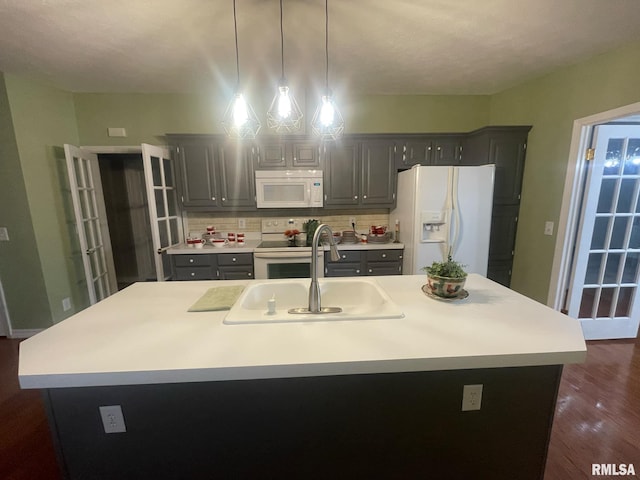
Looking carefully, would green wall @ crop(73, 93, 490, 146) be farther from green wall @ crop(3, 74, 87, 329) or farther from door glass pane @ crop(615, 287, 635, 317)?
door glass pane @ crop(615, 287, 635, 317)

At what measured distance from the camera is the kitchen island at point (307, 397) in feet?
2.94

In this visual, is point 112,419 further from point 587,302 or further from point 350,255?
point 587,302

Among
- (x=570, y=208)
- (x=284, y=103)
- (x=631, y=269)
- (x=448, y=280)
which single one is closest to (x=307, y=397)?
(x=448, y=280)

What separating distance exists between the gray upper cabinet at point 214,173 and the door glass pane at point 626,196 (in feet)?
11.4

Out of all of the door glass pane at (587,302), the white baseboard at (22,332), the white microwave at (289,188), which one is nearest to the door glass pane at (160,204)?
the white microwave at (289,188)

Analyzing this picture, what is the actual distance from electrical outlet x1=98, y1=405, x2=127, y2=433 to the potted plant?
140 cm

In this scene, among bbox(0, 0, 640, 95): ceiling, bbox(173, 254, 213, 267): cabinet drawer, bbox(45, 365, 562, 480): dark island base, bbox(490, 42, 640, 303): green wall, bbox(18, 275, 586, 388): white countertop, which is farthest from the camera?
bbox(173, 254, 213, 267): cabinet drawer

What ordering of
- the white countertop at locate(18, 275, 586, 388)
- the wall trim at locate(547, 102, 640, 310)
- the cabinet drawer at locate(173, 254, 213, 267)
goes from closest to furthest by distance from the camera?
the white countertop at locate(18, 275, 586, 388) < the wall trim at locate(547, 102, 640, 310) < the cabinet drawer at locate(173, 254, 213, 267)

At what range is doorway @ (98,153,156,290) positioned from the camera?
147 inches

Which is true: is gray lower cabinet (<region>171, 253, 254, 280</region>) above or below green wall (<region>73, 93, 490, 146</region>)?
below

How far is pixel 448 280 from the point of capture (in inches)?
52.3

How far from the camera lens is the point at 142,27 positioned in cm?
178

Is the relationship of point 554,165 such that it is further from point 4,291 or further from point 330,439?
point 4,291

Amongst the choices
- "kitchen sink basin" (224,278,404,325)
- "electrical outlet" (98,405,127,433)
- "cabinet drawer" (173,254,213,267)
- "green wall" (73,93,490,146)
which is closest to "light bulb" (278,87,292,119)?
"kitchen sink basin" (224,278,404,325)
